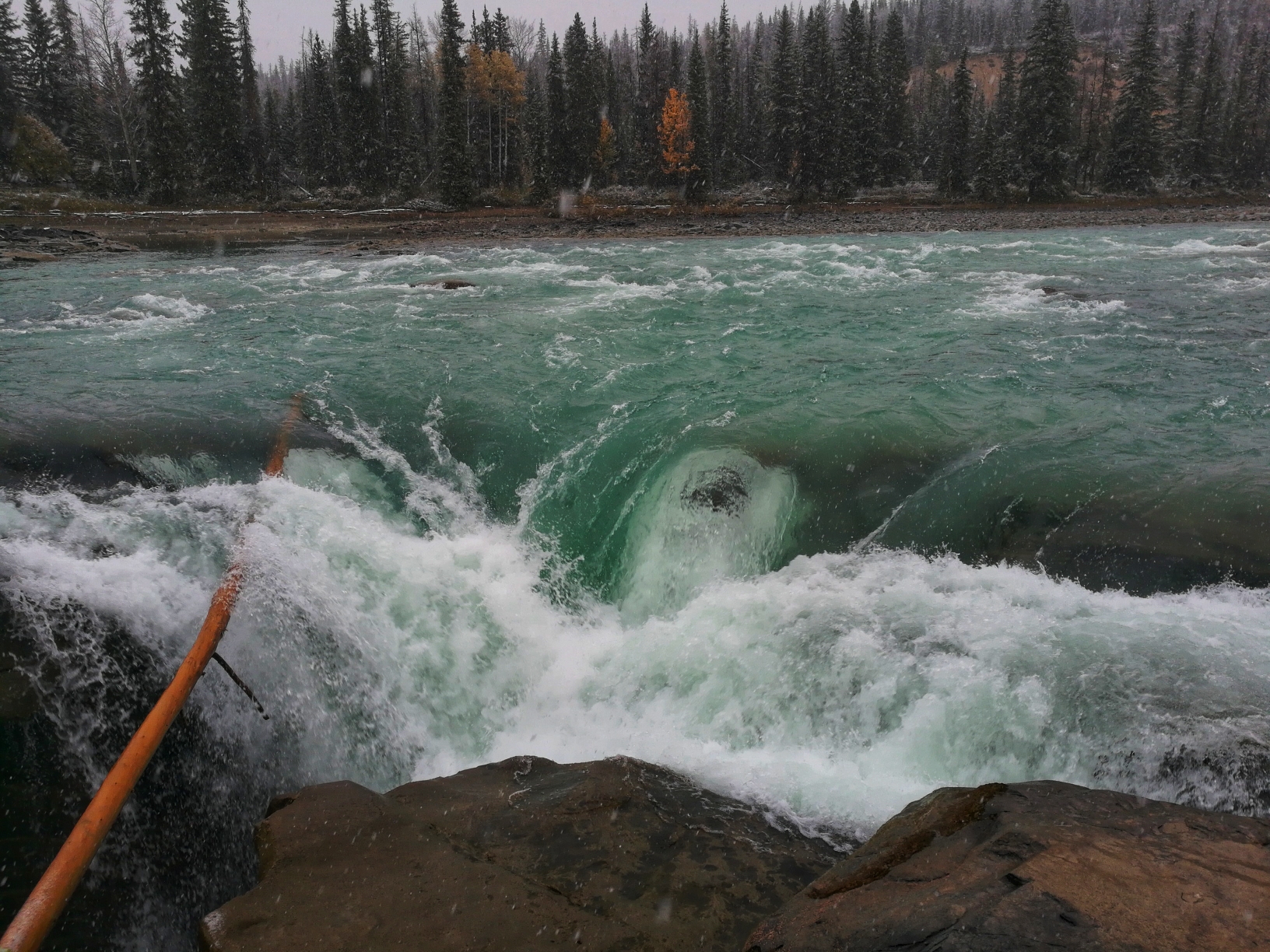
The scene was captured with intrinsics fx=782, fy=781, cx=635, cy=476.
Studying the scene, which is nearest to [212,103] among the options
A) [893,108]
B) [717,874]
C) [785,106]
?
[785,106]

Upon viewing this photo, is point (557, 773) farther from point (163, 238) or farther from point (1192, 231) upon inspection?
point (163, 238)

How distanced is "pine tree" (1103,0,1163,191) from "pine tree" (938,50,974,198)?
1052 cm

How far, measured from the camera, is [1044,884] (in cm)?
277

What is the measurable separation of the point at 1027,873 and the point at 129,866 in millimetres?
4188

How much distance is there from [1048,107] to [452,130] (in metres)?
42.1

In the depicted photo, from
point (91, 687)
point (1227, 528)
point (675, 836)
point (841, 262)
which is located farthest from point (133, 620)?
point (841, 262)

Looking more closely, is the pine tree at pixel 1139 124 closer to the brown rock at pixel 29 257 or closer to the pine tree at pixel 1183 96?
the pine tree at pixel 1183 96

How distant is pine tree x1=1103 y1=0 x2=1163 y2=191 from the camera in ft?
185

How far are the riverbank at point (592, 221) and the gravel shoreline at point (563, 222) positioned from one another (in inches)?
3.1

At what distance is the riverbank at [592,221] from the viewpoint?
126 feet

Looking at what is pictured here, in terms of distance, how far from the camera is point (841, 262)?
24766 millimetres

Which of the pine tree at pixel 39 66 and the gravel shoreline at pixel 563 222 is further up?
the pine tree at pixel 39 66

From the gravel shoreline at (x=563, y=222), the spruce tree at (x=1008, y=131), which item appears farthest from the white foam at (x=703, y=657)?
the spruce tree at (x=1008, y=131)

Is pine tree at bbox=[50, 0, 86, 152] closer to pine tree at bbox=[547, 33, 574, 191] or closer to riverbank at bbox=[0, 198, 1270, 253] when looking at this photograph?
riverbank at bbox=[0, 198, 1270, 253]
